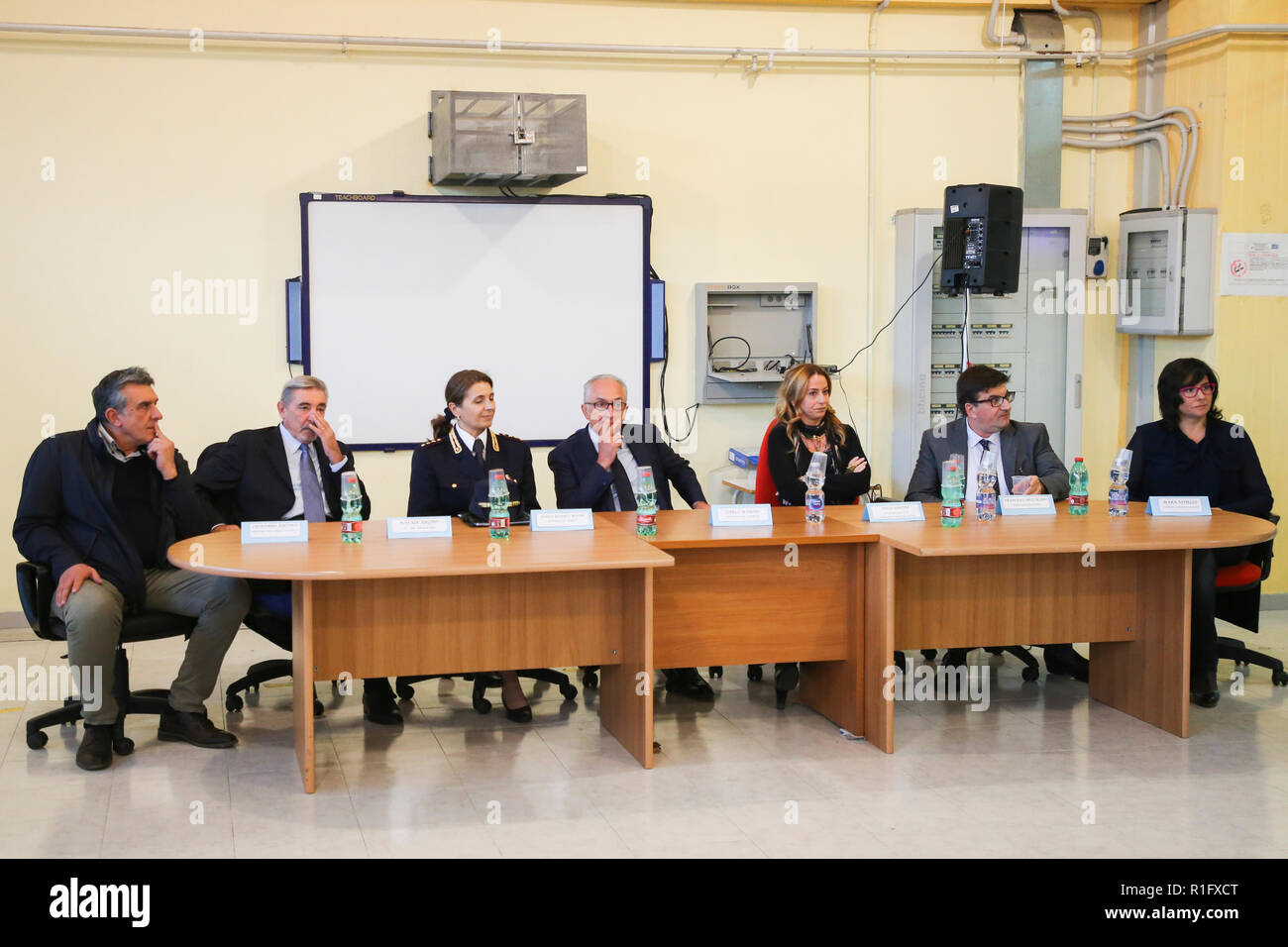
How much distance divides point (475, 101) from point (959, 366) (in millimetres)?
2820

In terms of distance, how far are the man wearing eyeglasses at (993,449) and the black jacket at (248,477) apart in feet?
7.92

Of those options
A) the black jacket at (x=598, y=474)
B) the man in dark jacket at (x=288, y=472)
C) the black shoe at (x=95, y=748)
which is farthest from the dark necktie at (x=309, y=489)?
the black shoe at (x=95, y=748)

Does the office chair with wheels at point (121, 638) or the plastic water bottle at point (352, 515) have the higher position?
the plastic water bottle at point (352, 515)

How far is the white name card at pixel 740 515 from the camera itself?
4625mm

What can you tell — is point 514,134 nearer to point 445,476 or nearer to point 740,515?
point 445,476

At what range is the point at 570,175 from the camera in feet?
20.3

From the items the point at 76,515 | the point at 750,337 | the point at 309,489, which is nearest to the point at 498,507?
the point at 309,489

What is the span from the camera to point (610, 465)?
5133mm

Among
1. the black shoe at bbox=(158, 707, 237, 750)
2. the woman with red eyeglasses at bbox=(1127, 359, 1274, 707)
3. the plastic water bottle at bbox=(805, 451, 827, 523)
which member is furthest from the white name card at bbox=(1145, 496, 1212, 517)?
the black shoe at bbox=(158, 707, 237, 750)

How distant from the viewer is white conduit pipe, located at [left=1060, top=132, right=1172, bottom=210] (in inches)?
272

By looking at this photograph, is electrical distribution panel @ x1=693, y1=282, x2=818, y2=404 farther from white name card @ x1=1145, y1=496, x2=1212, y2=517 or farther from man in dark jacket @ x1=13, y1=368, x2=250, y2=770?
man in dark jacket @ x1=13, y1=368, x2=250, y2=770

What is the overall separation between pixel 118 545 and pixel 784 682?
2389 mm

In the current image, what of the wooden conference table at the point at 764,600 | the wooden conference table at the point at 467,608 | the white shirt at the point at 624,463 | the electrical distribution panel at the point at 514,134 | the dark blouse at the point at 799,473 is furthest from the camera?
the electrical distribution panel at the point at 514,134

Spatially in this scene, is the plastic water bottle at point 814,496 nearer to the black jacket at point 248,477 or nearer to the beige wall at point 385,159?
the black jacket at point 248,477
